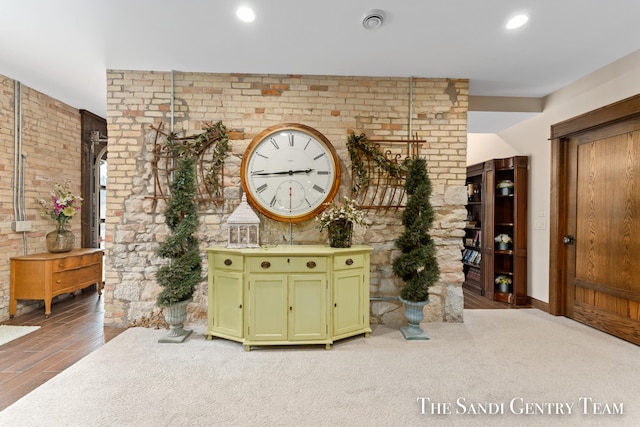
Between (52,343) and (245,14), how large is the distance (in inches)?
142

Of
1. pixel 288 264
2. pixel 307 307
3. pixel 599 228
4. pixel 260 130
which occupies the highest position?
pixel 260 130

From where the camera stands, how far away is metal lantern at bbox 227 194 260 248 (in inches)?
127

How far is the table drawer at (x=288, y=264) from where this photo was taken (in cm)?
299

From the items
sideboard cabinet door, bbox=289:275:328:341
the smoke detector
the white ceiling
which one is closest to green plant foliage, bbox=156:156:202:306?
sideboard cabinet door, bbox=289:275:328:341

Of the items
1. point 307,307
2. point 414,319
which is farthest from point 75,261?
point 414,319

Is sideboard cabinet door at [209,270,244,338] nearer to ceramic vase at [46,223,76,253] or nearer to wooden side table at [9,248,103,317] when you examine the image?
wooden side table at [9,248,103,317]

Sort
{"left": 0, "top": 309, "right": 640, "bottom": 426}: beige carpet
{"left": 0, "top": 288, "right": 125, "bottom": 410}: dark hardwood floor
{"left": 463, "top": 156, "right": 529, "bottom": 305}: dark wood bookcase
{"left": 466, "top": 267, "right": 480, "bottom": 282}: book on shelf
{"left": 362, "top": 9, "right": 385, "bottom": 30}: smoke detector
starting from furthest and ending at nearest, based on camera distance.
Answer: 1. {"left": 466, "top": 267, "right": 480, "bottom": 282}: book on shelf
2. {"left": 463, "top": 156, "right": 529, "bottom": 305}: dark wood bookcase
3. {"left": 362, "top": 9, "right": 385, "bottom": 30}: smoke detector
4. {"left": 0, "top": 288, "right": 125, "bottom": 410}: dark hardwood floor
5. {"left": 0, "top": 309, "right": 640, "bottom": 426}: beige carpet

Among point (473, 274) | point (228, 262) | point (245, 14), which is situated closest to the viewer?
point (245, 14)

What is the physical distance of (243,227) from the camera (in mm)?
3451

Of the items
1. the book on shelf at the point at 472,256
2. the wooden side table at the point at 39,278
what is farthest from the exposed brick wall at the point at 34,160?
the book on shelf at the point at 472,256

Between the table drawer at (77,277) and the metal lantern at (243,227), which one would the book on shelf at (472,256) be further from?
the table drawer at (77,277)

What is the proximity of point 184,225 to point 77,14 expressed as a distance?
1.98m

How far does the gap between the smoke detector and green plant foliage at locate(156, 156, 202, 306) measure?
2.07 m

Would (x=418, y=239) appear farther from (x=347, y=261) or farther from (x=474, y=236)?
(x=474, y=236)
